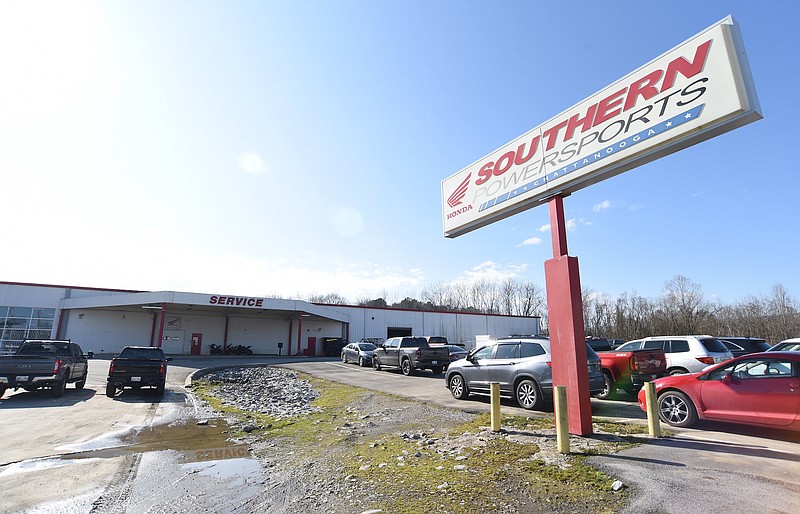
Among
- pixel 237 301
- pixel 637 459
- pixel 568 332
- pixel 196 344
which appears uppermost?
pixel 237 301

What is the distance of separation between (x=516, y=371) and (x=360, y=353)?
59.8 ft

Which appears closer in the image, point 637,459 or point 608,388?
point 637,459

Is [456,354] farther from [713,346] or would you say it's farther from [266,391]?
[713,346]

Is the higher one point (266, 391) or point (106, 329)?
point (106, 329)

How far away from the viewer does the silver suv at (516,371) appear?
370 inches

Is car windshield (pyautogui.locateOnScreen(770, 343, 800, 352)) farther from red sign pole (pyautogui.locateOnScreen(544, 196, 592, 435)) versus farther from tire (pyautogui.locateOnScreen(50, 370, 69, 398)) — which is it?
tire (pyautogui.locateOnScreen(50, 370, 69, 398))

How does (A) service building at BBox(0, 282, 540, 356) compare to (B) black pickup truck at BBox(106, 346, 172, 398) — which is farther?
(A) service building at BBox(0, 282, 540, 356)

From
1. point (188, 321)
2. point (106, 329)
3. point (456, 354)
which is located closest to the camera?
point (456, 354)

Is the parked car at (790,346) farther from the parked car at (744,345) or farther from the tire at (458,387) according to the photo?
the tire at (458,387)

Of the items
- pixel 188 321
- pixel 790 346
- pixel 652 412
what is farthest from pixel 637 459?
pixel 188 321

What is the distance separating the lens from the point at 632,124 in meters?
6.88

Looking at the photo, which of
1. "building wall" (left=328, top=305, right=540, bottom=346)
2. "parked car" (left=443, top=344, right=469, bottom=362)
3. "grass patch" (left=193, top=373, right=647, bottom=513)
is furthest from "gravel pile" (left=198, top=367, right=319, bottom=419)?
"building wall" (left=328, top=305, right=540, bottom=346)

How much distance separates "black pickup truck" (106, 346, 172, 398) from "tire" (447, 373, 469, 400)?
1002 centimetres

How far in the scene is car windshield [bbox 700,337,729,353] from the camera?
1131 centimetres
